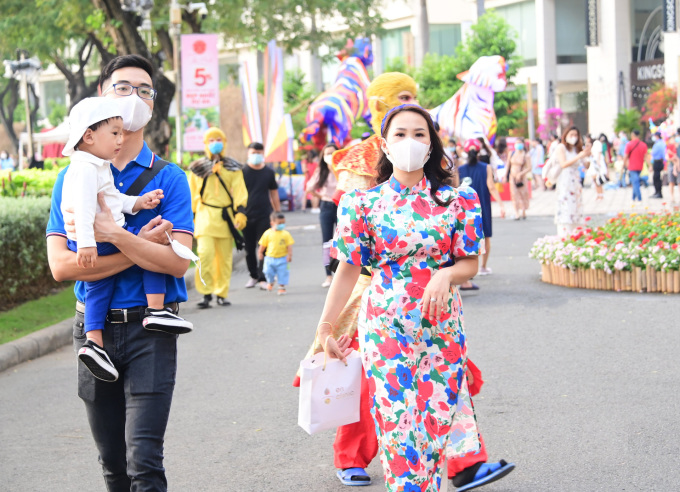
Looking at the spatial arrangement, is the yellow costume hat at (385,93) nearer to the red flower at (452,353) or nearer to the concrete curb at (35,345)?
the red flower at (452,353)

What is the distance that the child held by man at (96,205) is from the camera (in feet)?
11.3

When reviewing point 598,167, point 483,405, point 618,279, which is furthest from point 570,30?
point 483,405

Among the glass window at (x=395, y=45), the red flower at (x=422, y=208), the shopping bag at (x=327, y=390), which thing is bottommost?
the shopping bag at (x=327, y=390)

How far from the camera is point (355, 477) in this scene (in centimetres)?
511

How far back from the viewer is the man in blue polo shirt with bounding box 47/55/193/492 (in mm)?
3543

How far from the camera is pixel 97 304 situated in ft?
11.9

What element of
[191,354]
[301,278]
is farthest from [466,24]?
[191,354]

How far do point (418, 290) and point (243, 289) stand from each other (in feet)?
32.4

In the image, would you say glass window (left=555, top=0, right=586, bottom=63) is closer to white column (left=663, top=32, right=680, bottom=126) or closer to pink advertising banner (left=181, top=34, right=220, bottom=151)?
white column (left=663, top=32, right=680, bottom=126)

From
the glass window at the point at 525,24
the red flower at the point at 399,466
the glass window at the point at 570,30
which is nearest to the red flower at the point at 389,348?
the red flower at the point at 399,466

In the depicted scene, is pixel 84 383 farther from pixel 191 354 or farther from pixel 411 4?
pixel 411 4

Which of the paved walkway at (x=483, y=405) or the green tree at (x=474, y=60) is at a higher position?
the green tree at (x=474, y=60)

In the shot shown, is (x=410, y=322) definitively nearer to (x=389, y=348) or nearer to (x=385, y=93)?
(x=389, y=348)

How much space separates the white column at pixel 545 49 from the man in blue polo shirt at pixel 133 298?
169 feet
